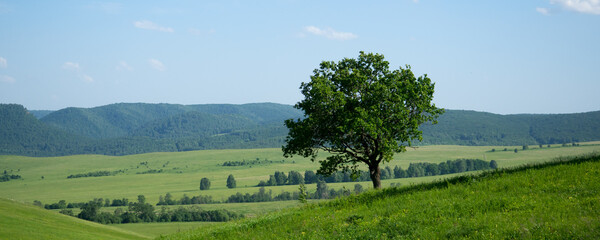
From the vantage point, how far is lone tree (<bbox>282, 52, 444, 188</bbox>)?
122 ft

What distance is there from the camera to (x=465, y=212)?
19.0m

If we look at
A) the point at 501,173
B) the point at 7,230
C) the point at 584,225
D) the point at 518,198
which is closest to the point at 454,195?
the point at 518,198

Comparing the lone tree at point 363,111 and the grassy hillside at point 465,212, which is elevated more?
the lone tree at point 363,111

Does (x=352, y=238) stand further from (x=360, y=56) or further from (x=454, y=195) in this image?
(x=360, y=56)

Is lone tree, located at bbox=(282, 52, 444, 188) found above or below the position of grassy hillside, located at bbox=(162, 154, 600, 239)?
above

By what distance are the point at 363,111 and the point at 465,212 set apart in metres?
17.6

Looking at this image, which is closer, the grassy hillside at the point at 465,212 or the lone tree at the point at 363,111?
the grassy hillside at the point at 465,212

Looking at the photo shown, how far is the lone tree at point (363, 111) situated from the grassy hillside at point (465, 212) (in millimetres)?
10509

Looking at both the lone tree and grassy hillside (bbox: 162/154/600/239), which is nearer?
grassy hillside (bbox: 162/154/600/239)

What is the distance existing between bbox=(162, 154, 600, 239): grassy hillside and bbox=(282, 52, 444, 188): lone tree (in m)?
10.5

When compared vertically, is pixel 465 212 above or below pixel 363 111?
below

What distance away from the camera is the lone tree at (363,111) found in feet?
122

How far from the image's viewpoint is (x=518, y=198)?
19750mm

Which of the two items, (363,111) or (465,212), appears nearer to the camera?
(465,212)
